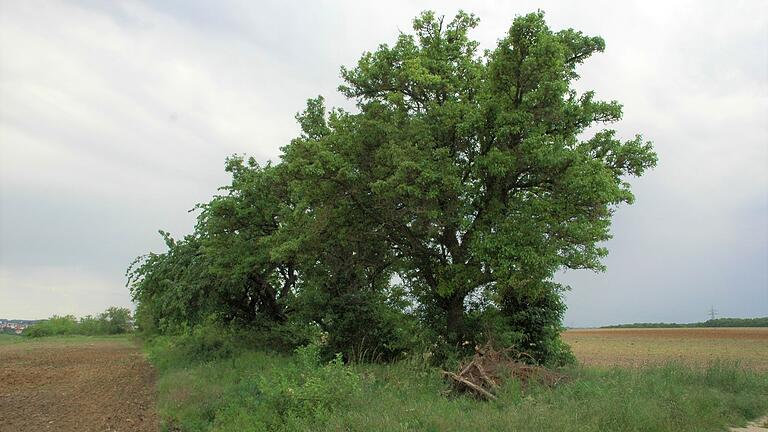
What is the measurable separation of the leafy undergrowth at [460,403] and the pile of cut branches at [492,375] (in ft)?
0.94

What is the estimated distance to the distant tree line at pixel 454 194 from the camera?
15734mm

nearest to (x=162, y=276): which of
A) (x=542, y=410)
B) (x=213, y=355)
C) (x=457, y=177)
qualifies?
(x=213, y=355)

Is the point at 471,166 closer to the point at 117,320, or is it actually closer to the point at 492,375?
the point at 492,375

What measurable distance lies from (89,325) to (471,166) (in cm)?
10680

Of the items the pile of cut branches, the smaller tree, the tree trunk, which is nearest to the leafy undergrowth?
the pile of cut branches

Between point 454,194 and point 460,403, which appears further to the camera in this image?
point 454,194

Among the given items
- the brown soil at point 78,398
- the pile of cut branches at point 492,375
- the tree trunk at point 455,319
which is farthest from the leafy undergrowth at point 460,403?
the tree trunk at point 455,319

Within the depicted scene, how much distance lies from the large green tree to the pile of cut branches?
3.31m

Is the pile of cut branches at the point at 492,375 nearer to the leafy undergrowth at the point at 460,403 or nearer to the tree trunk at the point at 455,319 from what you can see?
the leafy undergrowth at the point at 460,403

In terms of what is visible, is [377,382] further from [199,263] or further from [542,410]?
[199,263]

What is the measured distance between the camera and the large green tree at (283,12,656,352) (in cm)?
1560

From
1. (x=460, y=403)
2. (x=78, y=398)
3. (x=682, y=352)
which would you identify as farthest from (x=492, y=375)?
(x=682, y=352)

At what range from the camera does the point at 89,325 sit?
4043 inches

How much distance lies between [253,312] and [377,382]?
717 inches
